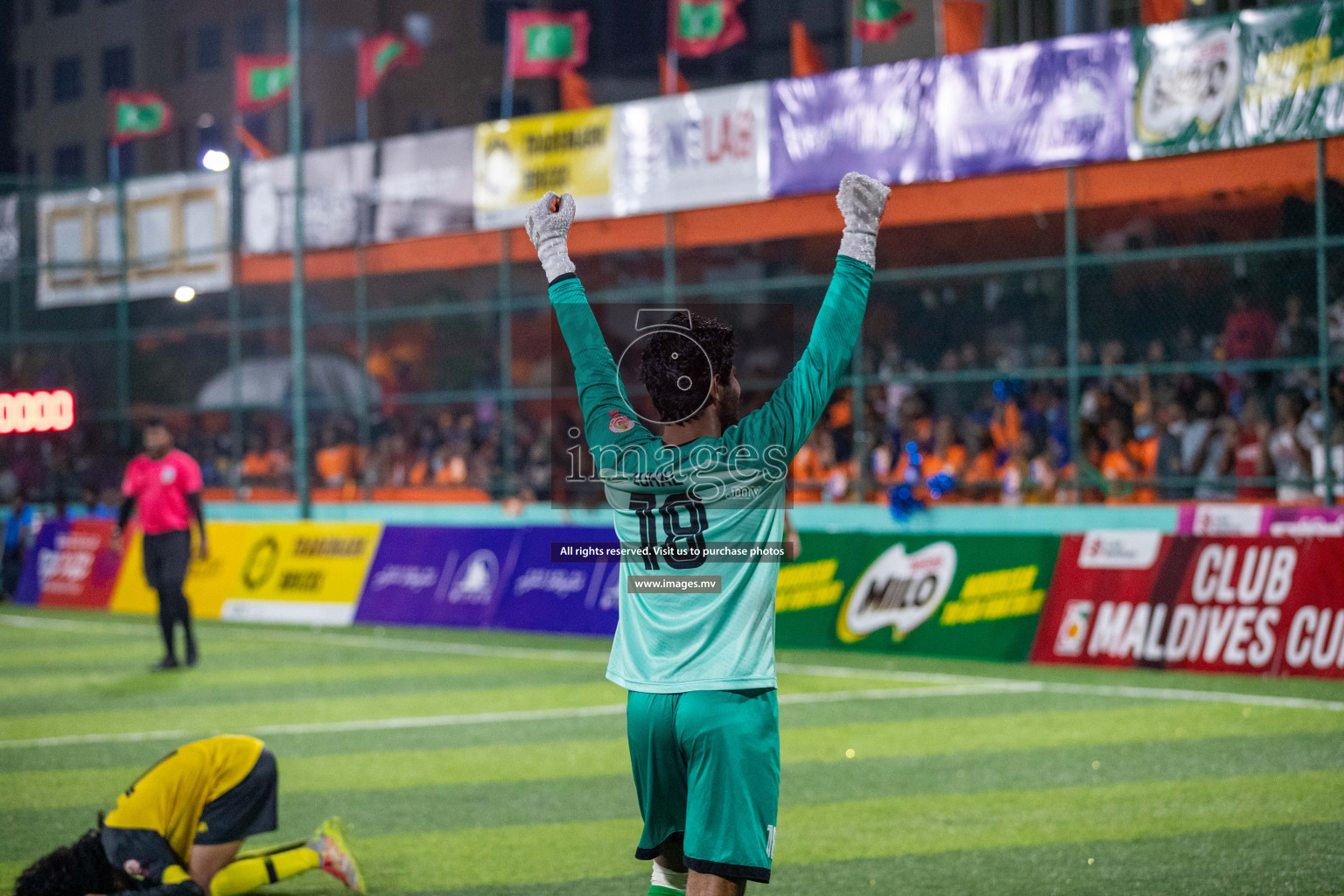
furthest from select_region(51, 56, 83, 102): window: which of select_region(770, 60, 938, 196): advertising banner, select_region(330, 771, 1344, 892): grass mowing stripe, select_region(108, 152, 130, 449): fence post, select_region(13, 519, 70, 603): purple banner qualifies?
select_region(330, 771, 1344, 892): grass mowing stripe

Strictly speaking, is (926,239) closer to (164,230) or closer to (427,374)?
(427,374)

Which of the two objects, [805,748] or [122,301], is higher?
[122,301]

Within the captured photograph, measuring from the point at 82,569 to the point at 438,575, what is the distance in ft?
21.3

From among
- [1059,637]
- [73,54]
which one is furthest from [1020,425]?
[73,54]

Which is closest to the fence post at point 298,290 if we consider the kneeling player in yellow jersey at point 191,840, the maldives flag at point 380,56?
the maldives flag at point 380,56

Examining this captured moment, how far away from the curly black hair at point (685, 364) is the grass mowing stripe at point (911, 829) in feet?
11.1

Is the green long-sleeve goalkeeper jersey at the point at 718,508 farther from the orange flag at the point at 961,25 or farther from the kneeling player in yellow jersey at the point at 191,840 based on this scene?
the orange flag at the point at 961,25

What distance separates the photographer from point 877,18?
20.2 metres

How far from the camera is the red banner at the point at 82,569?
20.7 metres

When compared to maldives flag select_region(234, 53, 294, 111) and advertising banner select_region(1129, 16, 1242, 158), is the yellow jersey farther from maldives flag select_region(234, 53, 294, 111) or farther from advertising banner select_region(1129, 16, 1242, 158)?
maldives flag select_region(234, 53, 294, 111)

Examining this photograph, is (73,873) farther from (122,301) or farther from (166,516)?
A: (122,301)

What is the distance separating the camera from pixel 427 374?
31.5 meters

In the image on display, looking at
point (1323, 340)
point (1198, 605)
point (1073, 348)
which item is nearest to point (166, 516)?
point (1198, 605)

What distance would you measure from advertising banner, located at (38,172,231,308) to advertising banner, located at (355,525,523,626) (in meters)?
9.02
